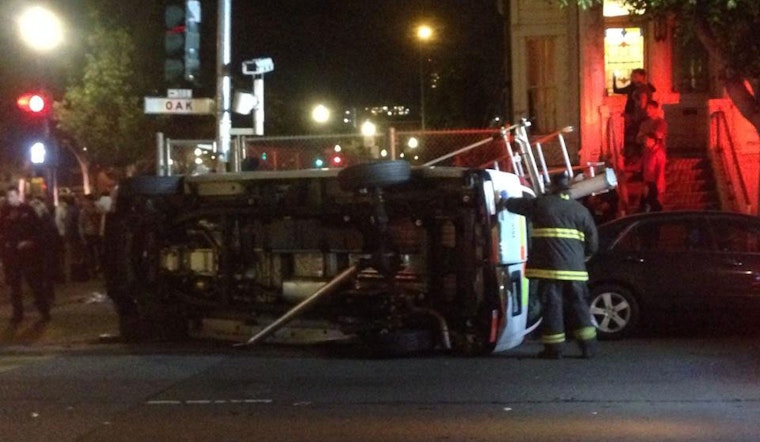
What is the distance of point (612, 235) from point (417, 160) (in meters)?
5.38

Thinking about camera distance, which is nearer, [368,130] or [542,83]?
[368,130]

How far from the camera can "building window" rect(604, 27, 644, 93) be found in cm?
2017

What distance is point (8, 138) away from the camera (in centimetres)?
3516

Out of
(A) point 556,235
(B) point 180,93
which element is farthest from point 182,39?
(A) point 556,235

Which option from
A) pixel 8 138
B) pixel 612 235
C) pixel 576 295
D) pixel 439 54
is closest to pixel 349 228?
pixel 576 295

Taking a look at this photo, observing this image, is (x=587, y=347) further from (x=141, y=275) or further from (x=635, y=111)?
(x=635, y=111)

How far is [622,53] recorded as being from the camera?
2030cm

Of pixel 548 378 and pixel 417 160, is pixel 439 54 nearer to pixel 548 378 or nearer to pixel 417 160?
pixel 417 160

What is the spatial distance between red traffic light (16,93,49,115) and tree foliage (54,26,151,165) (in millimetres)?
11837

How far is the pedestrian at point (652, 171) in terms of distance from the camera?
54.5 ft

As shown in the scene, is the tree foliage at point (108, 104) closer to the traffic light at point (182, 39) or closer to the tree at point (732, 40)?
the traffic light at point (182, 39)

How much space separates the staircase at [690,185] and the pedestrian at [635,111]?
3.18ft

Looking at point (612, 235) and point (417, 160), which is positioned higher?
point (417, 160)

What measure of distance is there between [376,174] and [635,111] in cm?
842
